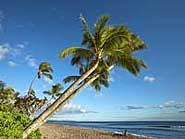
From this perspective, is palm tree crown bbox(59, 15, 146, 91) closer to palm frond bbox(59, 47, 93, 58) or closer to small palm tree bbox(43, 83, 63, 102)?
palm frond bbox(59, 47, 93, 58)

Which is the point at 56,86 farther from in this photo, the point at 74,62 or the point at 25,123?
the point at 25,123

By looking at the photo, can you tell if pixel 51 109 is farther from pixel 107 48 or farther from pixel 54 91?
pixel 54 91

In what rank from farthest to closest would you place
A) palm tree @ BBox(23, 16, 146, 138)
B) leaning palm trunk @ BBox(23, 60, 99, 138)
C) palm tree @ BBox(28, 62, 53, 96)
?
palm tree @ BBox(28, 62, 53, 96) < palm tree @ BBox(23, 16, 146, 138) < leaning palm trunk @ BBox(23, 60, 99, 138)

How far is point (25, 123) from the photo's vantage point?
1620 cm

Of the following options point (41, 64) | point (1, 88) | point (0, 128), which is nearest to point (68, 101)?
point (0, 128)

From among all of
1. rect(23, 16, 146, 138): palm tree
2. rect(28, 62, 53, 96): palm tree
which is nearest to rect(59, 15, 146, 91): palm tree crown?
rect(23, 16, 146, 138): palm tree

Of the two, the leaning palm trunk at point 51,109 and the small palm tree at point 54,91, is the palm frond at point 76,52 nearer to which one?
the leaning palm trunk at point 51,109

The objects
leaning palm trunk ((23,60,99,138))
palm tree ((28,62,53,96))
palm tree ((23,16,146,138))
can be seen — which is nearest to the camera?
leaning palm trunk ((23,60,99,138))

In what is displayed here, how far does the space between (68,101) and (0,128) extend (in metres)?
5.41

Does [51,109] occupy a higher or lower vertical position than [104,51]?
lower

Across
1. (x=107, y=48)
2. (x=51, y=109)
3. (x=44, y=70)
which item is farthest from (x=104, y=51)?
(x=44, y=70)

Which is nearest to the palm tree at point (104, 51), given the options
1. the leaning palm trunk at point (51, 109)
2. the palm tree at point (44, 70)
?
the leaning palm trunk at point (51, 109)

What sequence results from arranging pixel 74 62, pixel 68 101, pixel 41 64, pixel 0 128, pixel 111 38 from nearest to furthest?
pixel 0 128
pixel 68 101
pixel 111 38
pixel 74 62
pixel 41 64

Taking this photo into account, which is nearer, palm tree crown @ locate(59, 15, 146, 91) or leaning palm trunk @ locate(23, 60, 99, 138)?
leaning palm trunk @ locate(23, 60, 99, 138)
